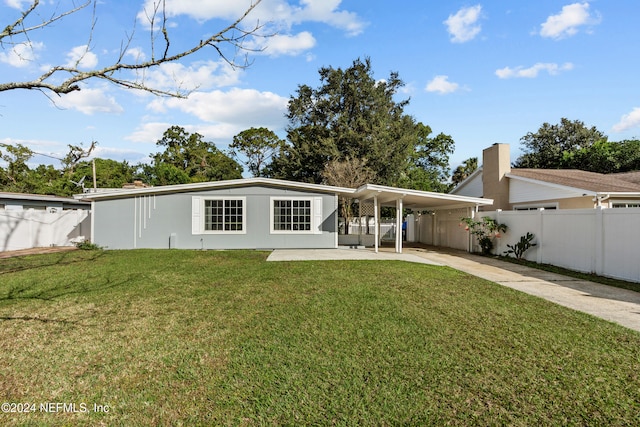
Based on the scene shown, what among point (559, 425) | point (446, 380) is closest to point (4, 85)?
point (446, 380)

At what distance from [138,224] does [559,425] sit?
44.9ft

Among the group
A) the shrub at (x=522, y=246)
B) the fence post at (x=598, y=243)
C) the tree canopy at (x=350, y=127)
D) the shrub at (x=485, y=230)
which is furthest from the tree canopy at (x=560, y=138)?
the fence post at (x=598, y=243)

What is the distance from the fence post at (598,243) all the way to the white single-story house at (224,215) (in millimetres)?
4736

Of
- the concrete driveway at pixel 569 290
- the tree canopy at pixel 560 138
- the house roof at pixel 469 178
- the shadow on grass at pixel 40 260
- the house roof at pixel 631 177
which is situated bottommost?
the concrete driveway at pixel 569 290

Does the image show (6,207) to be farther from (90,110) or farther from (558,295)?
(558,295)

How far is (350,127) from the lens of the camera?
27.6 metres

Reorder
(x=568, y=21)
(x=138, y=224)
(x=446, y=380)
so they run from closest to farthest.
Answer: (x=446, y=380)
(x=568, y=21)
(x=138, y=224)

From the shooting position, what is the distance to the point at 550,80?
1171cm

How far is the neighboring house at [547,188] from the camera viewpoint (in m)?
11.3

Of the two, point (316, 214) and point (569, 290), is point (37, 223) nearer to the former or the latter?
point (316, 214)

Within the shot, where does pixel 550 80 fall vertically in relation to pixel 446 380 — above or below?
above

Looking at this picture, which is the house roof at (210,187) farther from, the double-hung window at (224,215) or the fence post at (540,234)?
the fence post at (540,234)

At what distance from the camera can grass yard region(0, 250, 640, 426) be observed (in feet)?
8.23

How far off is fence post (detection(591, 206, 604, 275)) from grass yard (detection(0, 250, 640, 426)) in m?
3.72
